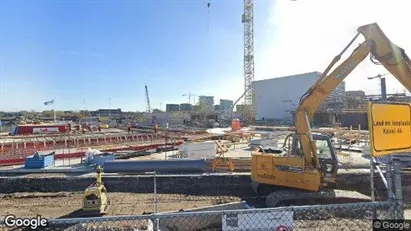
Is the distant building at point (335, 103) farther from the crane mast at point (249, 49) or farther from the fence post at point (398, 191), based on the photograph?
the fence post at point (398, 191)

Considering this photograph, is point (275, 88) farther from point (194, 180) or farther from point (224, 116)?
point (194, 180)

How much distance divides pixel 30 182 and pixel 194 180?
712 cm

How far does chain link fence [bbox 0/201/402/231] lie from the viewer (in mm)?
3693

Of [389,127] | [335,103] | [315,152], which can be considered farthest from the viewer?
[335,103]

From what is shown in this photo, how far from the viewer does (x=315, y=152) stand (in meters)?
9.17

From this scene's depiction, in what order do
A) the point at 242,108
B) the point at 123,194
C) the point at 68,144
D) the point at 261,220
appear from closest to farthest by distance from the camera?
the point at 261,220
the point at 123,194
the point at 68,144
the point at 242,108

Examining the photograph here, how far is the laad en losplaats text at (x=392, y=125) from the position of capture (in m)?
3.05

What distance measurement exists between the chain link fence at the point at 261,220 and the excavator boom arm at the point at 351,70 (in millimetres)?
1984

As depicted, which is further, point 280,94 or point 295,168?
point 280,94

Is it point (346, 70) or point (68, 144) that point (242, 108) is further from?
point (346, 70)

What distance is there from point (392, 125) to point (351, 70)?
23.4ft

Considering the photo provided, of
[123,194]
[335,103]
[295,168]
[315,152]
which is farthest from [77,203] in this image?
[335,103]

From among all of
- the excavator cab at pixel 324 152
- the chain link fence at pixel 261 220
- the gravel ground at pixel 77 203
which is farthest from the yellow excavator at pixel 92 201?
the excavator cab at pixel 324 152

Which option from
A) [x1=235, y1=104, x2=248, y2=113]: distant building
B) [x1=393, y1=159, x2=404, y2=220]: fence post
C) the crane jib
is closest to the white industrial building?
[x1=235, y1=104, x2=248, y2=113]: distant building
